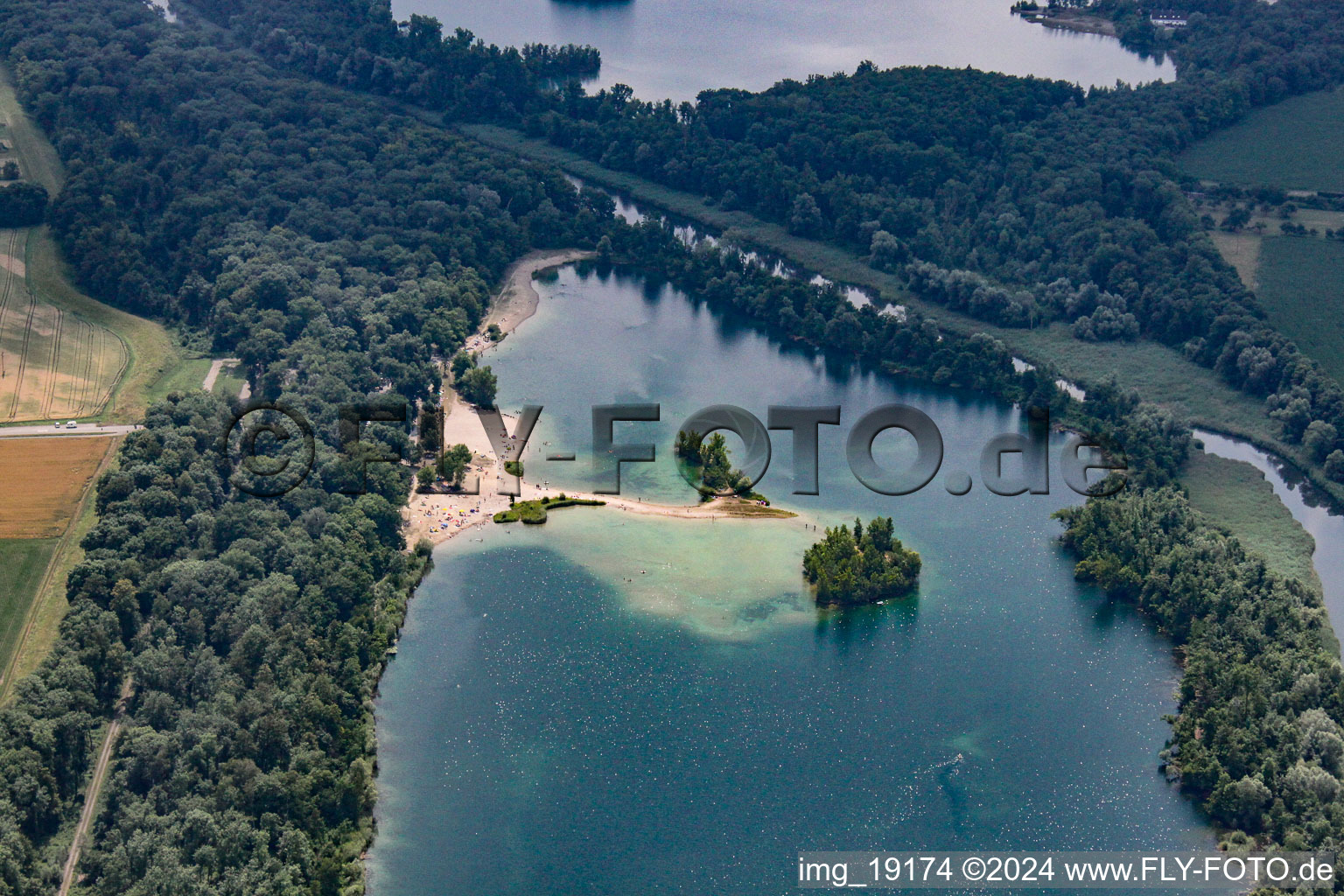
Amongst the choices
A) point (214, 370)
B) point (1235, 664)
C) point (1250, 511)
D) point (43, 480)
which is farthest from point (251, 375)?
point (1250, 511)

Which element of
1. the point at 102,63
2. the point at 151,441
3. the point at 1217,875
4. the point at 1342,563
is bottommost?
the point at 1217,875

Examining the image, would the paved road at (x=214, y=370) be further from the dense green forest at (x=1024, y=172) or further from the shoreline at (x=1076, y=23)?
the shoreline at (x=1076, y=23)

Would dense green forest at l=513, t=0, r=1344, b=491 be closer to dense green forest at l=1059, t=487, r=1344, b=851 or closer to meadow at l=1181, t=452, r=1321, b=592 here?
meadow at l=1181, t=452, r=1321, b=592

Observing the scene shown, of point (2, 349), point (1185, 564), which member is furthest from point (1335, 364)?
point (2, 349)

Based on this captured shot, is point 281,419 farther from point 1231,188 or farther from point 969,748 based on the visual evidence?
point 1231,188
